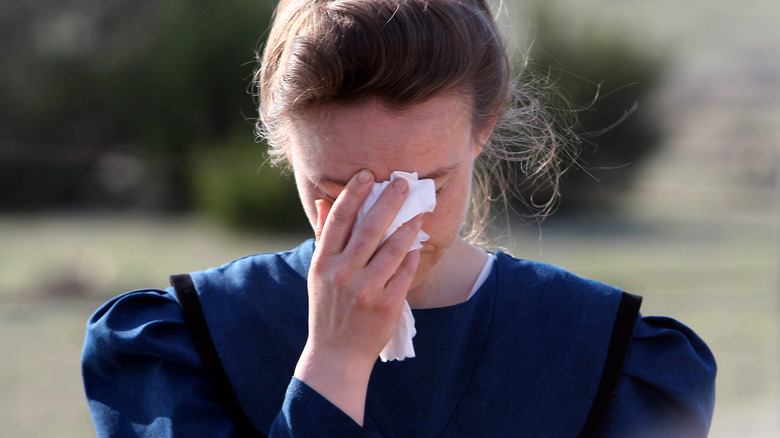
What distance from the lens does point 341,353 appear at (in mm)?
1263

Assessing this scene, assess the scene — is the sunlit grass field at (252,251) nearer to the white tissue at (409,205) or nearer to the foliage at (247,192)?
the foliage at (247,192)

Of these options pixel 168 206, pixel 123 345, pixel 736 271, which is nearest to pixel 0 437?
pixel 123 345

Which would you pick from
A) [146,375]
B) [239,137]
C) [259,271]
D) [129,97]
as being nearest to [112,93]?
[129,97]

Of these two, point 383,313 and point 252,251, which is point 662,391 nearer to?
point 383,313

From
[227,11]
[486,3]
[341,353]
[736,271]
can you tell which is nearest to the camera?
[341,353]

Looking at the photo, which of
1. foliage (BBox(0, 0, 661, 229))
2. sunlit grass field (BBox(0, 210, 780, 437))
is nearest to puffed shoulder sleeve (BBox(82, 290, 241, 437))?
sunlit grass field (BBox(0, 210, 780, 437))

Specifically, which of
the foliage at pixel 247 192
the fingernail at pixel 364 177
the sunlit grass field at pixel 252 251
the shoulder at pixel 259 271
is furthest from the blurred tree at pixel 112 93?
the fingernail at pixel 364 177

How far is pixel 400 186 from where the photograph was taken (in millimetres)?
1311

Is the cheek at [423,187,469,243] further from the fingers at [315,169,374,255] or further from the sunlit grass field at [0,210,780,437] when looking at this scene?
the sunlit grass field at [0,210,780,437]

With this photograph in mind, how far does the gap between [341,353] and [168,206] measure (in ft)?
50.0

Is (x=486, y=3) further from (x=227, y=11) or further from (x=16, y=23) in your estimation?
(x=16, y=23)

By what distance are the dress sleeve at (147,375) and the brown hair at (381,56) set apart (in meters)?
0.45

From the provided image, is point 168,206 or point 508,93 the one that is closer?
point 508,93

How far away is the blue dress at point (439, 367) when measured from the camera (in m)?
1.46
